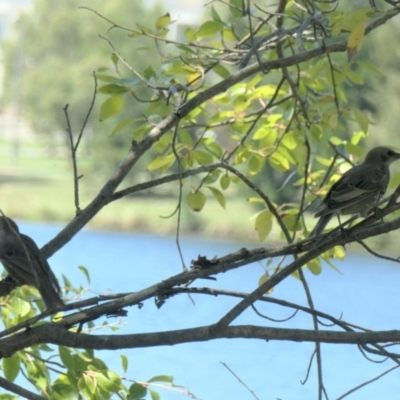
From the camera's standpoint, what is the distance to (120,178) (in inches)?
75.7

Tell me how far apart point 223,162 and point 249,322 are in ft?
4.39

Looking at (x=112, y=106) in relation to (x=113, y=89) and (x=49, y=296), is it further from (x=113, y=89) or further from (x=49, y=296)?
(x=49, y=296)

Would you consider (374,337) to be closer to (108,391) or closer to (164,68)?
(108,391)

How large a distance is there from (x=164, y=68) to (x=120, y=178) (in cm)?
64

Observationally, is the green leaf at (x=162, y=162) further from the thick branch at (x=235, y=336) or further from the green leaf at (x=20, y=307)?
the thick branch at (x=235, y=336)

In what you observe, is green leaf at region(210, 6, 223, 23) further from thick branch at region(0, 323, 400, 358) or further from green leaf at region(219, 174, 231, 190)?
thick branch at region(0, 323, 400, 358)

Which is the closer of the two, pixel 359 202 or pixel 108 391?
pixel 108 391

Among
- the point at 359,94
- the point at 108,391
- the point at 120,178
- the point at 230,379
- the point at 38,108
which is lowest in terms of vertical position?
the point at 108,391

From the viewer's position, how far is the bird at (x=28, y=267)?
1673 millimetres

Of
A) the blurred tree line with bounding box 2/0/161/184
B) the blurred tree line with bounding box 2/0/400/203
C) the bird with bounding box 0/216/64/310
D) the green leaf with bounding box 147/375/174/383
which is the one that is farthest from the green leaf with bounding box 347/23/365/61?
the blurred tree line with bounding box 2/0/161/184

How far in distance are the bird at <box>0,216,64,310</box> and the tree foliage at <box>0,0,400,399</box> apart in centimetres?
5

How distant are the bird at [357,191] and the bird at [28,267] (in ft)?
2.93

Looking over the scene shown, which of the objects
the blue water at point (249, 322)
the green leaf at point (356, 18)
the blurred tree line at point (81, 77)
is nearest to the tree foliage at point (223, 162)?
the green leaf at point (356, 18)

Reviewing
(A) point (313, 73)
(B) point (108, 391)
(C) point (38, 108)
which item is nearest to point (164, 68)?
(A) point (313, 73)
